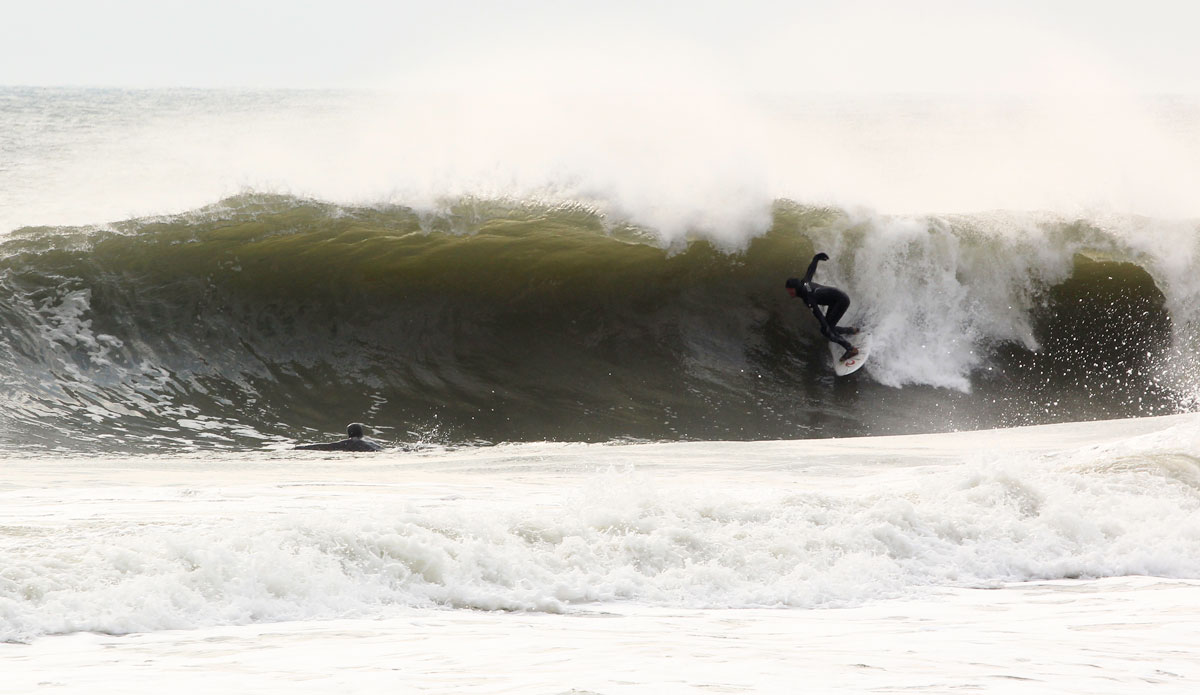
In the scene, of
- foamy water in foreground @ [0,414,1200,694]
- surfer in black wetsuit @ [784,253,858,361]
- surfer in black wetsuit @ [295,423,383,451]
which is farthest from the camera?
surfer in black wetsuit @ [784,253,858,361]

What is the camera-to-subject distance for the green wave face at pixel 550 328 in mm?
10023

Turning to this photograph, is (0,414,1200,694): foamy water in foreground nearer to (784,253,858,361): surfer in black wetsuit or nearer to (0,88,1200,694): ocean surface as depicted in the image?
(0,88,1200,694): ocean surface

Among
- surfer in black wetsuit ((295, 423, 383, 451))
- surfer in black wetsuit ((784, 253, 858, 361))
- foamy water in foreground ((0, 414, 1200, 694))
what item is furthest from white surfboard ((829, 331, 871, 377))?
surfer in black wetsuit ((295, 423, 383, 451))

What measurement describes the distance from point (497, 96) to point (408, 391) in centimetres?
1433

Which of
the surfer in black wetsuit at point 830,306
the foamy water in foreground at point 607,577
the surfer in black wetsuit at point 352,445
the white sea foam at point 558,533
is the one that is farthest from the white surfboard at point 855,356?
the surfer in black wetsuit at point 352,445

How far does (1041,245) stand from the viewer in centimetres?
1318

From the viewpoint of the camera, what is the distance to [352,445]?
8.53m

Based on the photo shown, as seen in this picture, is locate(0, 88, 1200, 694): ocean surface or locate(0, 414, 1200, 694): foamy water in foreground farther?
locate(0, 88, 1200, 694): ocean surface

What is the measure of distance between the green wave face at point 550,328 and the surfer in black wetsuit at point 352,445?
0.70m

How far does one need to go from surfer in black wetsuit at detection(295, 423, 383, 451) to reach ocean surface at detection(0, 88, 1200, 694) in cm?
20

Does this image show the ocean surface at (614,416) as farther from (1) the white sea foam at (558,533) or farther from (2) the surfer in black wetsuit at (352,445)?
(2) the surfer in black wetsuit at (352,445)

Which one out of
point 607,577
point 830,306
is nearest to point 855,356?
point 830,306

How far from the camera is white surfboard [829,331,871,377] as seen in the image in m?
11.2

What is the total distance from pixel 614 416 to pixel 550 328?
1.88m
